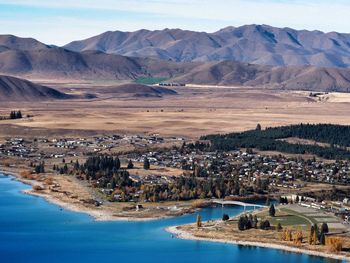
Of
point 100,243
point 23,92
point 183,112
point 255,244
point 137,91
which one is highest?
point 137,91

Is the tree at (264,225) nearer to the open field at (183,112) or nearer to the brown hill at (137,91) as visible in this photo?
the open field at (183,112)

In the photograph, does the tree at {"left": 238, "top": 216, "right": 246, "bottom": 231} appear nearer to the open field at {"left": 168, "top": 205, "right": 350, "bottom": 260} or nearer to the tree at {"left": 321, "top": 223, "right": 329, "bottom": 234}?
the open field at {"left": 168, "top": 205, "right": 350, "bottom": 260}

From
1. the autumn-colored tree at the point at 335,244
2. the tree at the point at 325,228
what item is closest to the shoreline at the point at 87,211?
the tree at the point at 325,228

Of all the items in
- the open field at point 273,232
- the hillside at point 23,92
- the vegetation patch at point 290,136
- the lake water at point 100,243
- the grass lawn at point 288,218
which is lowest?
the lake water at point 100,243

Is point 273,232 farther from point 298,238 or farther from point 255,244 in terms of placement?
point 298,238

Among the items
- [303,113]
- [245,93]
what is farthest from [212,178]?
[245,93]

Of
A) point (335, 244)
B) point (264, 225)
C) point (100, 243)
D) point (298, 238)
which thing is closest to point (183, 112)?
point (264, 225)

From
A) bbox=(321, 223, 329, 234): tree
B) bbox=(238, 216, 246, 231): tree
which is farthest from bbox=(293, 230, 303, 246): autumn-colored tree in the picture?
bbox=(238, 216, 246, 231): tree
